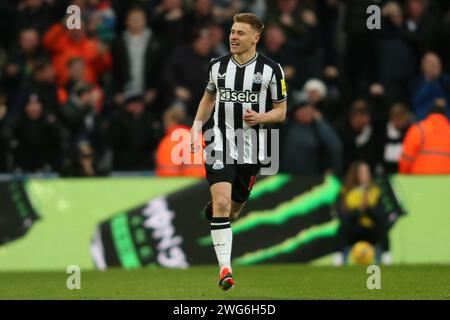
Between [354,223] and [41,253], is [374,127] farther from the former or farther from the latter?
[41,253]

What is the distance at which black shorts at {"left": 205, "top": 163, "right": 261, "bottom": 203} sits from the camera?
11.3 meters

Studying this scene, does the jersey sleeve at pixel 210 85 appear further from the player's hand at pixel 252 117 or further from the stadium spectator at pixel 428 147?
the stadium spectator at pixel 428 147

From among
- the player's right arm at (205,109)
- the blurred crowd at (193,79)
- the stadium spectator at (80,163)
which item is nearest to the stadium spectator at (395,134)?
the blurred crowd at (193,79)

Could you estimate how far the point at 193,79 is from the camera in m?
18.2

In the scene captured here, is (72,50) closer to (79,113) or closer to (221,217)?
(79,113)

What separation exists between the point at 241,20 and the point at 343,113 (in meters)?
7.03

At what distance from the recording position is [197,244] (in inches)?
622

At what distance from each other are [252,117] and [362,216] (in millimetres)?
5039

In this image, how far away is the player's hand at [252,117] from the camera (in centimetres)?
1105

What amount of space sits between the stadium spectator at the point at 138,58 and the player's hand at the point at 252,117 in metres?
7.31

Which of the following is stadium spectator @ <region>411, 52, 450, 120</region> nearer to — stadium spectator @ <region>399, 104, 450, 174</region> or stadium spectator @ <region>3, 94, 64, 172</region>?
stadium spectator @ <region>399, 104, 450, 174</region>

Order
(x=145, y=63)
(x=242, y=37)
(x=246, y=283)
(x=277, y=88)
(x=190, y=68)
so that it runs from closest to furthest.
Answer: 1. (x=242, y=37)
2. (x=277, y=88)
3. (x=246, y=283)
4. (x=190, y=68)
5. (x=145, y=63)

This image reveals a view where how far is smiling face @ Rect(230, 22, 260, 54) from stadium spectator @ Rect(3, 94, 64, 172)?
252 inches

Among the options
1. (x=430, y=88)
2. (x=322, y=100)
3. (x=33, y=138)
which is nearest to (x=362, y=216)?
(x=322, y=100)
